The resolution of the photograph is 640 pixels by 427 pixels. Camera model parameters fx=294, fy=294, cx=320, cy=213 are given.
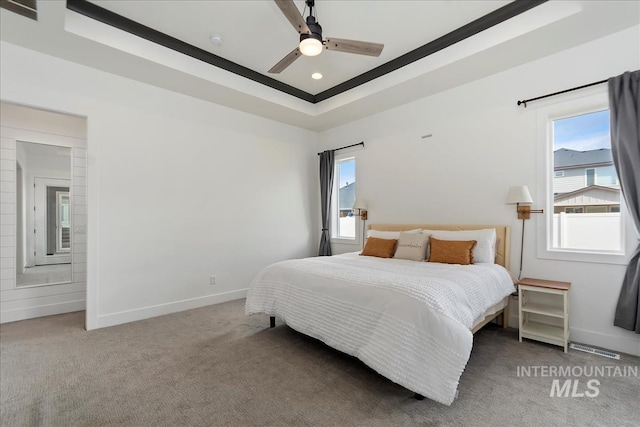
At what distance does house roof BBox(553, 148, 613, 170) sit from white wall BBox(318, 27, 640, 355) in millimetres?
243

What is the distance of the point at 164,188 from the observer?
3.83 meters

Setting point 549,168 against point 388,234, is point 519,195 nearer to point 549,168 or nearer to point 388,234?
point 549,168

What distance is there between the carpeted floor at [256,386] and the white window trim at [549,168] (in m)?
0.89

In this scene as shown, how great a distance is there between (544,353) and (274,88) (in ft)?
14.3

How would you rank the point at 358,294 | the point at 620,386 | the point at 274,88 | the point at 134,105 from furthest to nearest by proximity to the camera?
1. the point at 274,88
2. the point at 134,105
3. the point at 358,294
4. the point at 620,386

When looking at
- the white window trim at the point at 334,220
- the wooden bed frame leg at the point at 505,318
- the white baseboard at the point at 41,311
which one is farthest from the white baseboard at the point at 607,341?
the white baseboard at the point at 41,311

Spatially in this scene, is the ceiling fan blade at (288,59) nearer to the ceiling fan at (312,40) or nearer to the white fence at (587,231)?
the ceiling fan at (312,40)

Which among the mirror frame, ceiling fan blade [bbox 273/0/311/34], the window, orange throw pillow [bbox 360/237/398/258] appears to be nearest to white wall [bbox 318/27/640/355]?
the window

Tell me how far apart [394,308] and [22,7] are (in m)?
3.74

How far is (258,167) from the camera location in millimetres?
4816

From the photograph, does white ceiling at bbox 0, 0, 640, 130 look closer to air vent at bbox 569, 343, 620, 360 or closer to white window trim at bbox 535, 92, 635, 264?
white window trim at bbox 535, 92, 635, 264

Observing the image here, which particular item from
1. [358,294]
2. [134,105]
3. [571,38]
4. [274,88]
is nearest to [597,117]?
[571,38]

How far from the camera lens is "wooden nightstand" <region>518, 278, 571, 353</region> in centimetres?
262

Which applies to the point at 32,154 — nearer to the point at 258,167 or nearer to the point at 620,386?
the point at 258,167
